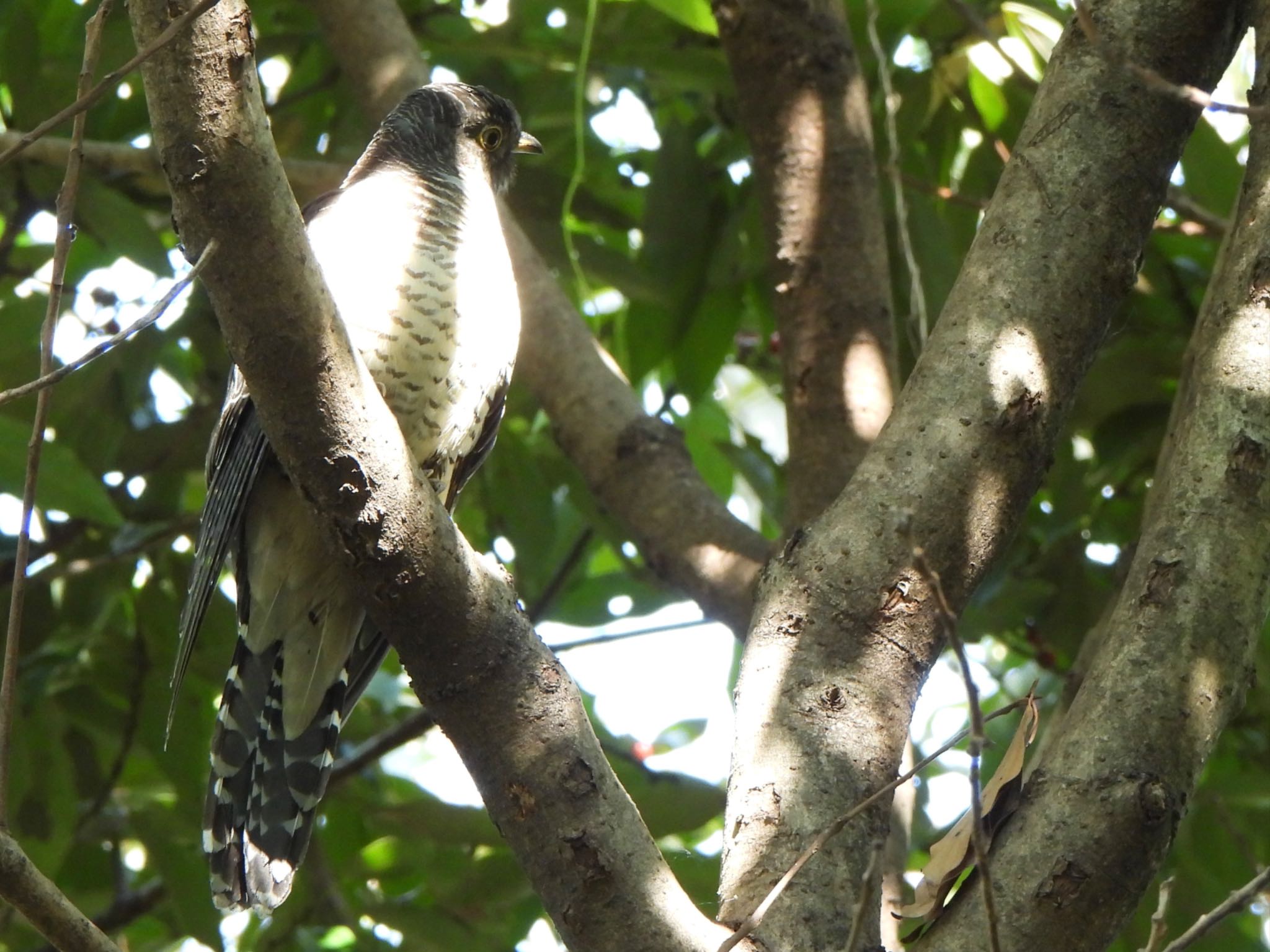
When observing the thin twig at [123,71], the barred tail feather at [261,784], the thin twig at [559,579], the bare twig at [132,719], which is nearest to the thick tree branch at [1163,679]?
the thin twig at [123,71]

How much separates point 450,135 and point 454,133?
0.9 inches

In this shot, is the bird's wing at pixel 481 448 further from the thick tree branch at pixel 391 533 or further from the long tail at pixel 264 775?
the thick tree branch at pixel 391 533

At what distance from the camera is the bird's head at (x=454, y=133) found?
12.0 feet

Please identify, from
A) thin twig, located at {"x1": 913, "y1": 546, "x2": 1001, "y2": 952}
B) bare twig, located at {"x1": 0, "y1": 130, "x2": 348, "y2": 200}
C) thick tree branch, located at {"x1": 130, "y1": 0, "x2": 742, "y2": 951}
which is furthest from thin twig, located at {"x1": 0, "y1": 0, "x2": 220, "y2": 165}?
bare twig, located at {"x1": 0, "y1": 130, "x2": 348, "y2": 200}

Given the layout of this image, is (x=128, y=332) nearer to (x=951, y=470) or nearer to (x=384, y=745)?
(x=951, y=470)

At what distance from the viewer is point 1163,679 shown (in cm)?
180

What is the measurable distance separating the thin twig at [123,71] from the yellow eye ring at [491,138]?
213cm

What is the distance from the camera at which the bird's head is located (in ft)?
12.0

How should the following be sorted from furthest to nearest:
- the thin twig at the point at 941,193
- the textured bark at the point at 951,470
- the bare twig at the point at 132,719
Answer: the bare twig at the point at 132,719 < the thin twig at the point at 941,193 < the textured bark at the point at 951,470

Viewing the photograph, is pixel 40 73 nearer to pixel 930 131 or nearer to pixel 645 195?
pixel 645 195

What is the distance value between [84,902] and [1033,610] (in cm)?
297

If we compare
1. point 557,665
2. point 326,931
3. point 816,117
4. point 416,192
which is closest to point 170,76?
point 557,665

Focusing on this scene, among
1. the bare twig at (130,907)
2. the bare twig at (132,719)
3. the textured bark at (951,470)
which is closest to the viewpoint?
the textured bark at (951,470)

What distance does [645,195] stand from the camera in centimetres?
363
